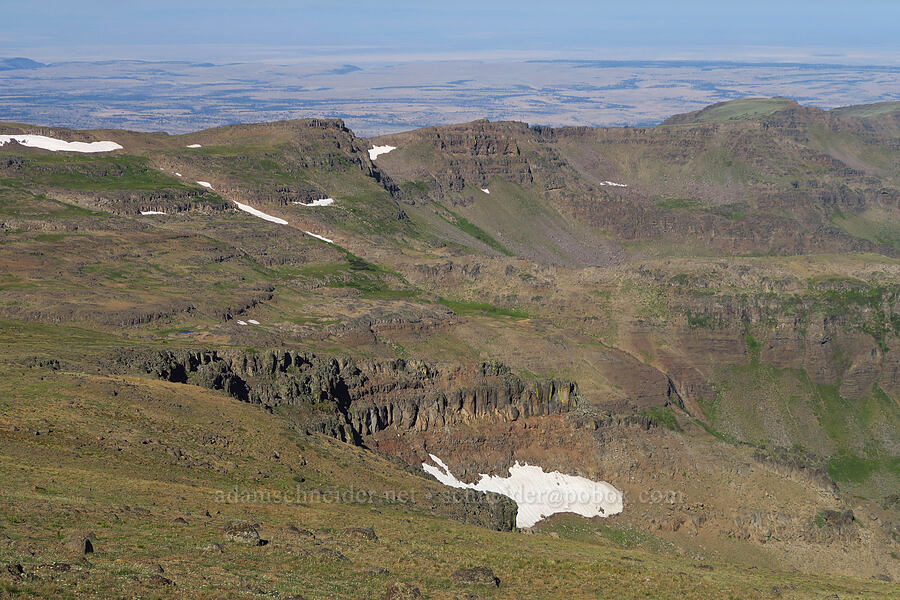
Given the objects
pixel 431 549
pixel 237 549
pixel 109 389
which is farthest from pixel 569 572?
pixel 109 389

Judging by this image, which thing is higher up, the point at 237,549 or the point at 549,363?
the point at 237,549

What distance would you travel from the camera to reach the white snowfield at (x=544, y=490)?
4429 inches

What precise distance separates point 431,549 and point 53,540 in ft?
77.4

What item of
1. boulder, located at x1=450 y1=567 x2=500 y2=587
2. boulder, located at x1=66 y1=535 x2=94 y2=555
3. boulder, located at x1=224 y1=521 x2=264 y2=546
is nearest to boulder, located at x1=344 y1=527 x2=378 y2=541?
boulder, located at x1=224 y1=521 x2=264 y2=546

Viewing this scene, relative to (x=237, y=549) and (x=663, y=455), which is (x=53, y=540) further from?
(x=663, y=455)

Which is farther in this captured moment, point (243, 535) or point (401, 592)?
point (243, 535)

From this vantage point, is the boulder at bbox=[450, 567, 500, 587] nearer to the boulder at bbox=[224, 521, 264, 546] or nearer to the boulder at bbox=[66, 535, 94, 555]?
the boulder at bbox=[224, 521, 264, 546]

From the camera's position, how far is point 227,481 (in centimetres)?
7931

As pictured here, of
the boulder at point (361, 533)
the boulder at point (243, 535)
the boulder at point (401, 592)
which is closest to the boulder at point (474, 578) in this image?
the boulder at point (401, 592)

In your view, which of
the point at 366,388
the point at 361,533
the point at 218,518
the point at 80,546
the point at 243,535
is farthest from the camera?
the point at 366,388

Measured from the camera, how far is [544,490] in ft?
381

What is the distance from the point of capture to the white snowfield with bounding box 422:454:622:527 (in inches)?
4429

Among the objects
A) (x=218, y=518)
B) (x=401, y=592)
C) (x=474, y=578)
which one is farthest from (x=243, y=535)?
(x=474, y=578)

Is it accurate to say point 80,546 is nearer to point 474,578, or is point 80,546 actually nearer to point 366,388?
point 474,578
